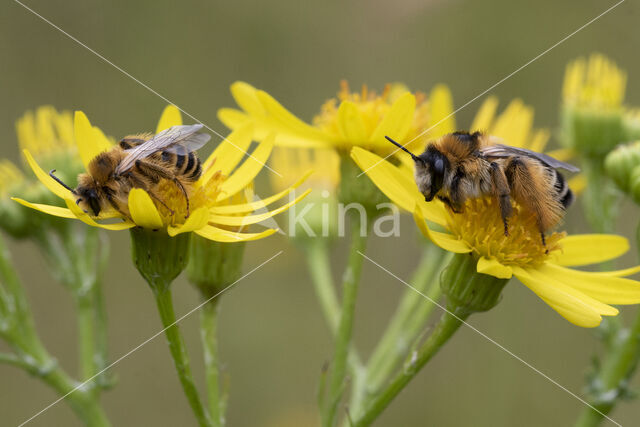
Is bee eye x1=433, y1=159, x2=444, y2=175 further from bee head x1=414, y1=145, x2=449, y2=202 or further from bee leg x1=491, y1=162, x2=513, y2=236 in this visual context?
bee leg x1=491, y1=162, x2=513, y2=236

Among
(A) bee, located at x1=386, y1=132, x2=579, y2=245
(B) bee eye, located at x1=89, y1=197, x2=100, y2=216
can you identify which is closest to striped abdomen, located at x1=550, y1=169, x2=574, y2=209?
(A) bee, located at x1=386, y1=132, x2=579, y2=245

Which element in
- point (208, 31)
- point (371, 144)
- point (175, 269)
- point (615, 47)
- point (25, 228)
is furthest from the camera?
point (208, 31)

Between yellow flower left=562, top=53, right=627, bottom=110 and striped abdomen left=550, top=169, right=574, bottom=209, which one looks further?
yellow flower left=562, top=53, right=627, bottom=110

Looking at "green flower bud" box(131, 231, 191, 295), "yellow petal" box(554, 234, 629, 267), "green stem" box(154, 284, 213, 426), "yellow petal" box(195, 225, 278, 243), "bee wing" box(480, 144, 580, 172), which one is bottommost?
"green stem" box(154, 284, 213, 426)

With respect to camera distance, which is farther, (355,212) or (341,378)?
(355,212)

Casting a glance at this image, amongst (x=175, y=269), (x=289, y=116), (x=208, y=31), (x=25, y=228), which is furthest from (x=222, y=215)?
(x=208, y=31)

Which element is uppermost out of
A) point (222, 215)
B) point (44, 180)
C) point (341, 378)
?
point (44, 180)

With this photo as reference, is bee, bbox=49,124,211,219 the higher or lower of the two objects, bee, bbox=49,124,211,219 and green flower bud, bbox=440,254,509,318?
Result: the higher

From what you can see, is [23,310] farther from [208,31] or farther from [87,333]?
[208,31]
